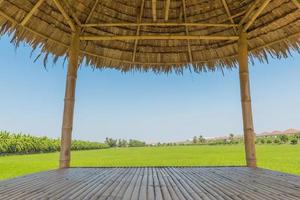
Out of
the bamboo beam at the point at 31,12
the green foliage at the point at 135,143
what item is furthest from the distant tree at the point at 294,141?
the bamboo beam at the point at 31,12

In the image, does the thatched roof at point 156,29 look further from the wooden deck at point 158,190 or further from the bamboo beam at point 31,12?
the wooden deck at point 158,190

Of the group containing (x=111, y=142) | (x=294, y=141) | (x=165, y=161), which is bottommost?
(x=165, y=161)

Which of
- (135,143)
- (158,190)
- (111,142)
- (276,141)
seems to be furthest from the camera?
(111,142)

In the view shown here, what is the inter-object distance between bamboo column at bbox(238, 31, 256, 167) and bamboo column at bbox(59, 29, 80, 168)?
9.44 feet

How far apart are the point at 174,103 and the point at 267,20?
38356 mm

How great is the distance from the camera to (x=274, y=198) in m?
1.93

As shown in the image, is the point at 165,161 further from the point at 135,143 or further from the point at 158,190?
the point at 135,143

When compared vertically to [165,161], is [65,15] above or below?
above

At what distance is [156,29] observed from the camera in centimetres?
543

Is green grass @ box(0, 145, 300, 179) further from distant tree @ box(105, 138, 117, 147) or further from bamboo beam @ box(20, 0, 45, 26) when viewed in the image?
distant tree @ box(105, 138, 117, 147)

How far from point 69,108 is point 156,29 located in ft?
7.94

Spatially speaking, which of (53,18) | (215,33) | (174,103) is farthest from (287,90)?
(53,18)

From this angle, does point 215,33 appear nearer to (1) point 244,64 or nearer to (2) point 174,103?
(1) point 244,64

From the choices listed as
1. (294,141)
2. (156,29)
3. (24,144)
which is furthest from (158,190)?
(294,141)
